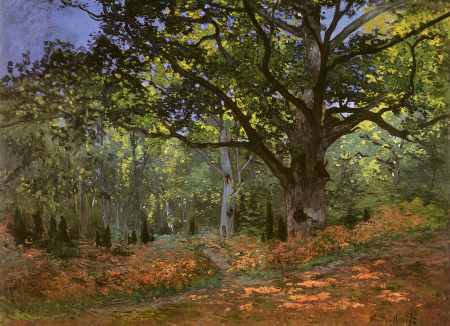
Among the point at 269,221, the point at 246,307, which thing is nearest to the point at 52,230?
the point at 246,307

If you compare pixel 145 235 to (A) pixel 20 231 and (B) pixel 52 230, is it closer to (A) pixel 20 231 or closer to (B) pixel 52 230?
(B) pixel 52 230

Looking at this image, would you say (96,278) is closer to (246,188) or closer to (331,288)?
(246,188)

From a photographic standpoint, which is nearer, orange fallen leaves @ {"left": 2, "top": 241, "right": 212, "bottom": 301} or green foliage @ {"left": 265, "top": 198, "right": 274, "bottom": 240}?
orange fallen leaves @ {"left": 2, "top": 241, "right": 212, "bottom": 301}

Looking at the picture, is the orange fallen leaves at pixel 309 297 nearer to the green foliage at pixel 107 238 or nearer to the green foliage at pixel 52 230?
the green foliage at pixel 107 238

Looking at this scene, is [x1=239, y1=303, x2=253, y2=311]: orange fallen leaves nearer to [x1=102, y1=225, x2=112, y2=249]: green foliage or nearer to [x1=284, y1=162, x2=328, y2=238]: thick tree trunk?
[x1=284, y1=162, x2=328, y2=238]: thick tree trunk

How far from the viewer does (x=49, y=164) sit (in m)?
5.63

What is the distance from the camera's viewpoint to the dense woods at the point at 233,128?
5492mm

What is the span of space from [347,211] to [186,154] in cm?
211

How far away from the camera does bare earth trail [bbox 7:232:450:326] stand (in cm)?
507

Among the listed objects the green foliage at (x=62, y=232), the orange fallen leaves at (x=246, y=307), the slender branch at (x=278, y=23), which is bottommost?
the orange fallen leaves at (x=246, y=307)
